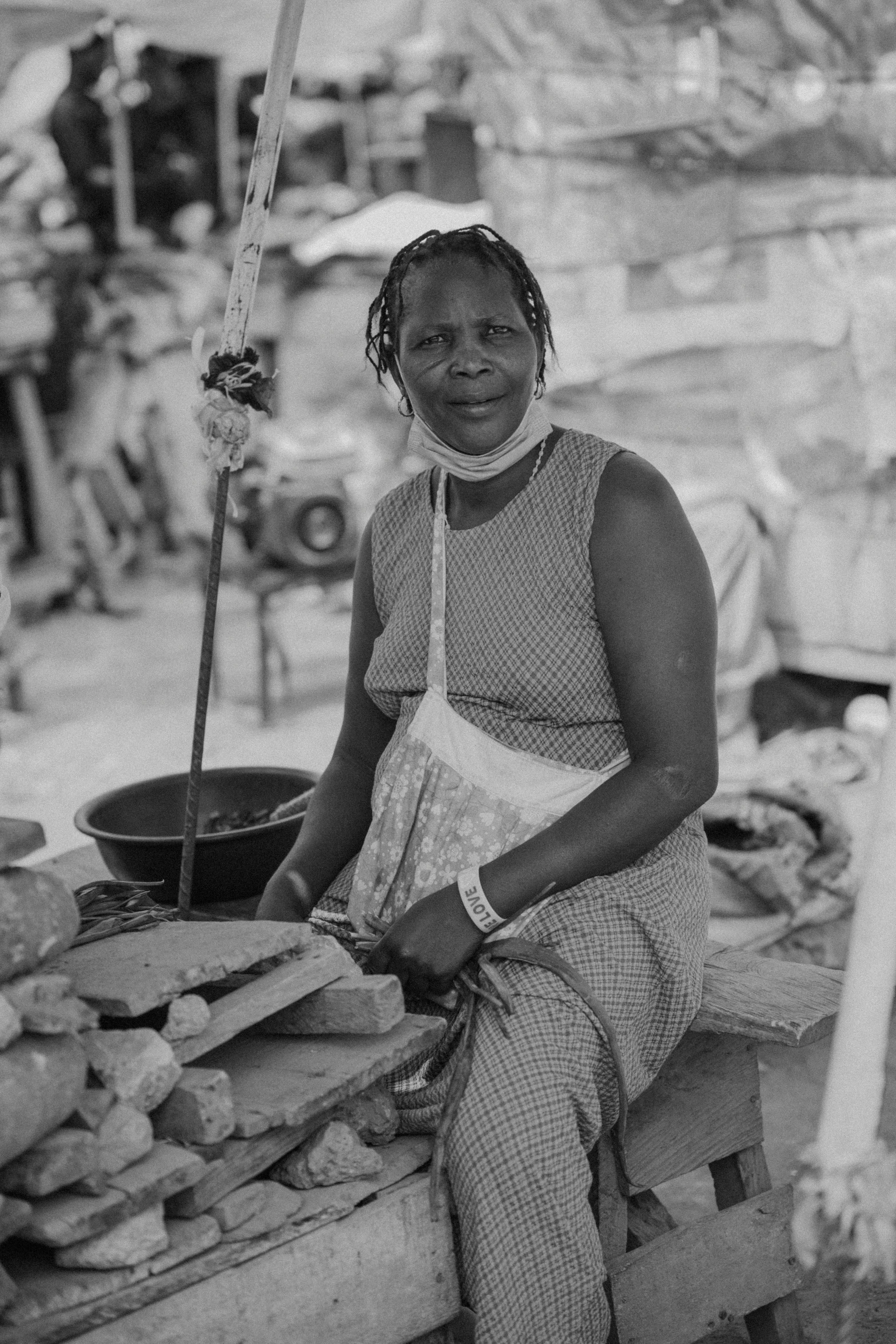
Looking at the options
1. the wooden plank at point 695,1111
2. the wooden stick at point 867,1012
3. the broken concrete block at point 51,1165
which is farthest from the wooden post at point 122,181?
the wooden stick at point 867,1012

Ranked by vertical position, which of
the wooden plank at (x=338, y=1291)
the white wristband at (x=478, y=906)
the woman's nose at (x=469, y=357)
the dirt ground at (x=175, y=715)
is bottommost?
the dirt ground at (x=175, y=715)

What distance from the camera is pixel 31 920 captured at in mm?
1715

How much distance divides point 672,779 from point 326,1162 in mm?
733

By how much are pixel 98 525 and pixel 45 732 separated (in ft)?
12.2

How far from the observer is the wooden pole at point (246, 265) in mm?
2332

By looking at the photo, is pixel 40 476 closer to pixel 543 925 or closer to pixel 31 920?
pixel 543 925

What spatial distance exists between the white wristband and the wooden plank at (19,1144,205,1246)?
1.93 ft

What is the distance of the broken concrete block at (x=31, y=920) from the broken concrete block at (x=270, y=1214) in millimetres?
403

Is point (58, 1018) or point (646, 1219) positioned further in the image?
point (646, 1219)

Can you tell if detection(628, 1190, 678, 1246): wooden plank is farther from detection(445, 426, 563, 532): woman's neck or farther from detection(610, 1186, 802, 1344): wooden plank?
detection(445, 426, 563, 532): woman's neck

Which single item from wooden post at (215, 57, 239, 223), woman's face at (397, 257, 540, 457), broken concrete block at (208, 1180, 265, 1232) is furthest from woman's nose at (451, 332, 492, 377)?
wooden post at (215, 57, 239, 223)

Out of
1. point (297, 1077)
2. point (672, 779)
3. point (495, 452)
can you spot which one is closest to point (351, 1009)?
point (297, 1077)

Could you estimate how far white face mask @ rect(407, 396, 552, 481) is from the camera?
7.97ft

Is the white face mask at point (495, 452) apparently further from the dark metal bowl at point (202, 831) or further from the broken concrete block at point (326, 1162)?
the broken concrete block at point (326, 1162)
